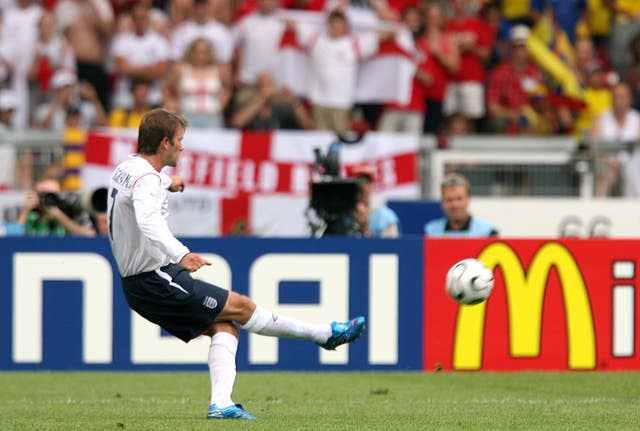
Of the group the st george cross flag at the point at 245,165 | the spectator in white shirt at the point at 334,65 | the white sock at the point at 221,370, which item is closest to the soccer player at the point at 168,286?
the white sock at the point at 221,370

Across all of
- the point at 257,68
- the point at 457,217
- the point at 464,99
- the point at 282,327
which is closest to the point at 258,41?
the point at 257,68

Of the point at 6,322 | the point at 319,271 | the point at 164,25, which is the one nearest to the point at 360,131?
the point at 164,25

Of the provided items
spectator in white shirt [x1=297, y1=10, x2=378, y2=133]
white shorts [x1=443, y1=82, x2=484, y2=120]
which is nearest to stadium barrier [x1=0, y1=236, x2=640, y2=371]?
spectator in white shirt [x1=297, y1=10, x2=378, y2=133]

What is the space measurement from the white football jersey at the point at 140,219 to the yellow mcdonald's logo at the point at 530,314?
4799 mm

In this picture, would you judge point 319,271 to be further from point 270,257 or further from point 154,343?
point 154,343

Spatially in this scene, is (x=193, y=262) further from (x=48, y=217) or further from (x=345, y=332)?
(x=48, y=217)

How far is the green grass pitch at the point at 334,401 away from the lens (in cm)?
838

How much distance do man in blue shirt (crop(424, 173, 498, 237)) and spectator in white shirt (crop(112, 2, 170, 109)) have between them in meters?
5.49

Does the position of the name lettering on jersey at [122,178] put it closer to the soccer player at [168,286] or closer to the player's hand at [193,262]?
the soccer player at [168,286]

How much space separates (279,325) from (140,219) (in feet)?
3.93

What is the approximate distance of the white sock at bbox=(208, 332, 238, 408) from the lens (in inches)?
330

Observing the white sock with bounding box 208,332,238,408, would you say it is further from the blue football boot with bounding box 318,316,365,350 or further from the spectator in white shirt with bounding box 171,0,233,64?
the spectator in white shirt with bounding box 171,0,233,64

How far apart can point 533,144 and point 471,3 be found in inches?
120

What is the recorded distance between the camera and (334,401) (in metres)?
10.0
